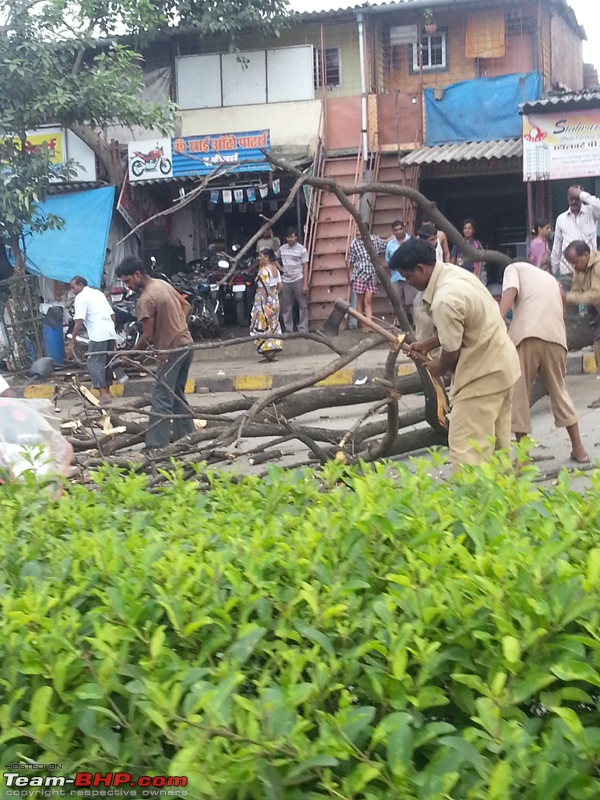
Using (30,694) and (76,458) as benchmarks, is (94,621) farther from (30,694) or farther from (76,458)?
(76,458)

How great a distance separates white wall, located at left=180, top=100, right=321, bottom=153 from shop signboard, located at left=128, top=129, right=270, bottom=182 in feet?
1.63

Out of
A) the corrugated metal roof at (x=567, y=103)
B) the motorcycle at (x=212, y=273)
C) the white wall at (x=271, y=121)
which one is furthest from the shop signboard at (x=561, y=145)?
the motorcycle at (x=212, y=273)

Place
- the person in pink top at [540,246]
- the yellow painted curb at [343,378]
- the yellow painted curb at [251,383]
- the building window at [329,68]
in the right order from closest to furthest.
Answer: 1. the yellow painted curb at [343,378]
2. the yellow painted curb at [251,383]
3. the person in pink top at [540,246]
4. the building window at [329,68]

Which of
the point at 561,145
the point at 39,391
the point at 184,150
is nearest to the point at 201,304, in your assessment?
the point at 184,150

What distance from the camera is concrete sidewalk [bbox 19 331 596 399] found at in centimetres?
1193

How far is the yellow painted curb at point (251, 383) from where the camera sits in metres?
12.5

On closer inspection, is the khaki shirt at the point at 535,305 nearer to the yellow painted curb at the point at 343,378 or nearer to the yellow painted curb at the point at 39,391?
the yellow painted curb at the point at 343,378

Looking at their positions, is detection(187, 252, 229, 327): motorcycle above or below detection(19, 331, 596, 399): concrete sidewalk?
above

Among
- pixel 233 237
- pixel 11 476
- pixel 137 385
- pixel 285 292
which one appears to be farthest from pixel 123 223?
pixel 11 476

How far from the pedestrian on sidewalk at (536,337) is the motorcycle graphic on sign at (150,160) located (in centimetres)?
1063

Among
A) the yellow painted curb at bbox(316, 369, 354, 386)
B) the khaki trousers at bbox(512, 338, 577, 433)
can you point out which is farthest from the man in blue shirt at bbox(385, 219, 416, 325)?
the khaki trousers at bbox(512, 338, 577, 433)

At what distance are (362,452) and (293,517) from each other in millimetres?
3526

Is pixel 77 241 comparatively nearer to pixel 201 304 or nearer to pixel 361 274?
pixel 201 304

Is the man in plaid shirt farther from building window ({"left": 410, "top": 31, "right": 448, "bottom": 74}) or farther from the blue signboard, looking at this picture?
building window ({"left": 410, "top": 31, "right": 448, "bottom": 74})
